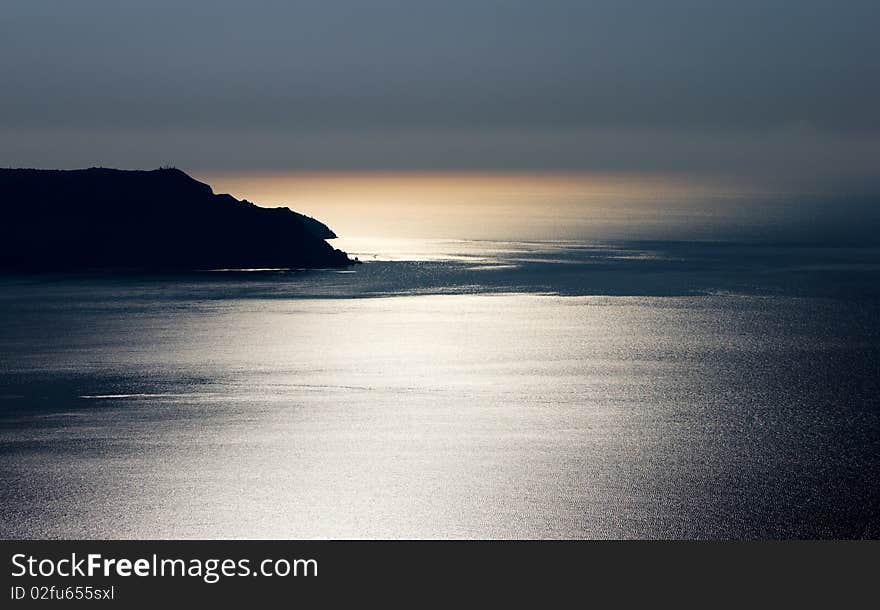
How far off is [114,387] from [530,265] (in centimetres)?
8637

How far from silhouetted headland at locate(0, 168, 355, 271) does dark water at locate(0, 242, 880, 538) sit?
61.3 ft

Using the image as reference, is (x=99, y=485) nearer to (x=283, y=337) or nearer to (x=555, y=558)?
(x=555, y=558)

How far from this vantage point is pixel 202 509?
3412cm

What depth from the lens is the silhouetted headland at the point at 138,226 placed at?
119m

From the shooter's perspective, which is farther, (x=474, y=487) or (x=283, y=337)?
(x=283, y=337)

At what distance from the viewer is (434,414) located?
4950 cm

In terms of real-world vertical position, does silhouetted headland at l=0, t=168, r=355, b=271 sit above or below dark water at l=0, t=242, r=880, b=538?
above

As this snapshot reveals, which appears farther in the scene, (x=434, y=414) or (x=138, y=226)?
(x=138, y=226)

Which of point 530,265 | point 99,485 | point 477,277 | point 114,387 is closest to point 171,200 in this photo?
point 477,277

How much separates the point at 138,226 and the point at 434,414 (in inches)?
3223

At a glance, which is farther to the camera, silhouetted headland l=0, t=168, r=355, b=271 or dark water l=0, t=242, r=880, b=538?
silhouetted headland l=0, t=168, r=355, b=271

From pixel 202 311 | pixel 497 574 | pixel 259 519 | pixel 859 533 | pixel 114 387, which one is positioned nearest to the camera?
pixel 497 574

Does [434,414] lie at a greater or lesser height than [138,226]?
lesser

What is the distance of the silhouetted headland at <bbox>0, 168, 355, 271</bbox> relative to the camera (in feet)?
389
